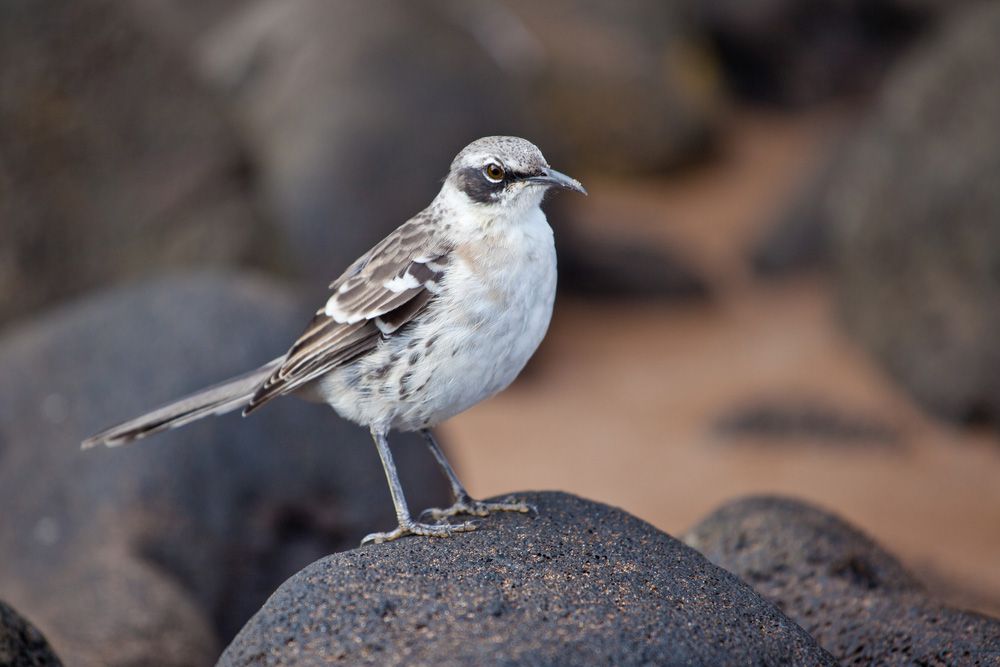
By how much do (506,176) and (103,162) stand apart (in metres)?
6.73

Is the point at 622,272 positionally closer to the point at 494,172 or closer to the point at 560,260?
the point at 560,260

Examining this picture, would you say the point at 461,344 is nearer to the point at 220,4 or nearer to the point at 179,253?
the point at 179,253

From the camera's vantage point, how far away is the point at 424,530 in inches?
197

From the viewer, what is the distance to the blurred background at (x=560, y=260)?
7469 mm

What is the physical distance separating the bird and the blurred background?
1971mm

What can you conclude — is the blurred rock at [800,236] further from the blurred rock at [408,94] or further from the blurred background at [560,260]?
the blurred rock at [408,94]

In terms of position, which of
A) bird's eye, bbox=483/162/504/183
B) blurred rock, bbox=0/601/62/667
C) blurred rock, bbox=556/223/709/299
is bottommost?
blurred rock, bbox=0/601/62/667

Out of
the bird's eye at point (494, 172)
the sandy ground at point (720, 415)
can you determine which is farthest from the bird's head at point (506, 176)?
the sandy ground at point (720, 415)

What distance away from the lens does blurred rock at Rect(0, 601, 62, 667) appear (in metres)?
4.73

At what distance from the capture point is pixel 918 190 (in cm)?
1270

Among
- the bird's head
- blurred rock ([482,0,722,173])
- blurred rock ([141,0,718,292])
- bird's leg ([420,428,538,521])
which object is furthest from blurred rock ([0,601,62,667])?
blurred rock ([482,0,722,173])

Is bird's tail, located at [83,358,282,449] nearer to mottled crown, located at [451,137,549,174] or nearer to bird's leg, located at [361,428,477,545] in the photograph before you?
bird's leg, located at [361,428,477,545]

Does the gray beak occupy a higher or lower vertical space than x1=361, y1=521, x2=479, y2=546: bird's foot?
higher

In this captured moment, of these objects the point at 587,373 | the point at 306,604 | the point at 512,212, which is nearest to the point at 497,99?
the point at 587,373
